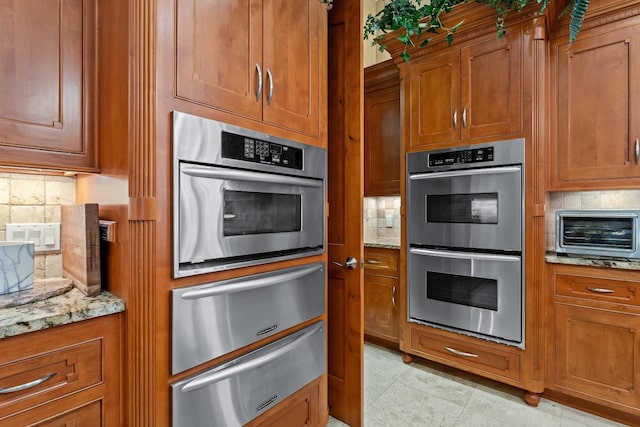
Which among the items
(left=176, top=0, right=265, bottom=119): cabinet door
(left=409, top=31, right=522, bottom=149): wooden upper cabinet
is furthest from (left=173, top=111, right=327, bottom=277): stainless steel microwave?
(left=409, top=31, right=522, bottom=149): wooden upper cabinet

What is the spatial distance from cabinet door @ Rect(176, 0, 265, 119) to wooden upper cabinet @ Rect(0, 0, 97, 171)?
1.37ft

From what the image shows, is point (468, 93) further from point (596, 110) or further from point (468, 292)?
point (468, 292)

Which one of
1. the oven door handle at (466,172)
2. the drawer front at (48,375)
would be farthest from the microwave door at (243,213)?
the oven door handle at (466,172)

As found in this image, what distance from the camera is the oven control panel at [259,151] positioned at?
3.95 ft

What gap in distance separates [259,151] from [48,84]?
757 millimetres

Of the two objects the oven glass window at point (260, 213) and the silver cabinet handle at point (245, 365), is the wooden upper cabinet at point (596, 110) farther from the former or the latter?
the silver cabinet handle at point (245, 365)

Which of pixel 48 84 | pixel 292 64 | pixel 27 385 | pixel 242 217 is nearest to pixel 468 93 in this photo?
pixel 292 64

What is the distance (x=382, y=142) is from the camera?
3066 mm

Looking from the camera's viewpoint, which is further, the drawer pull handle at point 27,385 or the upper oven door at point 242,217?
the upper oven door at point 242,217

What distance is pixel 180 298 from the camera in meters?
1.05

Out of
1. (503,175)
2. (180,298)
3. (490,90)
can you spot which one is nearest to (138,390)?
(180,298)

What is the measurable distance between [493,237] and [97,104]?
2.34m

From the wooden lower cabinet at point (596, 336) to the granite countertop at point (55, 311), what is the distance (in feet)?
8.00

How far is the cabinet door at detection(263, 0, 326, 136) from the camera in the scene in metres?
1.38
